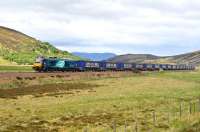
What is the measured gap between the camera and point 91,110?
1875 inches

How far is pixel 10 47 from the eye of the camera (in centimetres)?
19488

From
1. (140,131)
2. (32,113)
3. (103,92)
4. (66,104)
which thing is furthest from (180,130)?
(103,92)

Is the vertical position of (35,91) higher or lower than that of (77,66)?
lower

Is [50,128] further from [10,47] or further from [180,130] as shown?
[10,47]

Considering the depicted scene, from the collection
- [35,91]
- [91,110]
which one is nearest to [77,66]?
[35,91]

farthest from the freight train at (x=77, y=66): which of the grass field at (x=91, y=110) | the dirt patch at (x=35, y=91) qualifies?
the grass field at (x=91, y=110)

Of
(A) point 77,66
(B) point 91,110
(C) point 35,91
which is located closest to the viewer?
(B) point 91,110

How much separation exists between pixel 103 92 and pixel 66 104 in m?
16.4

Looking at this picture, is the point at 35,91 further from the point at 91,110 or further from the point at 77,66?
the point at 77,66

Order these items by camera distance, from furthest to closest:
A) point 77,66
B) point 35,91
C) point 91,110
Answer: point 77,66, point 35,91, point 91,110

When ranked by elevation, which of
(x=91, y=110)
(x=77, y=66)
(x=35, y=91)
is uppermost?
(x=77, y=66)

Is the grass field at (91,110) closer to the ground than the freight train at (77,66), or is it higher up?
closer to the ground

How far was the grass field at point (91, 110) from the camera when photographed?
122 ft

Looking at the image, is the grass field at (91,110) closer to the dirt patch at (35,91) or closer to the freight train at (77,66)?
the dirt patch at (35,91)
